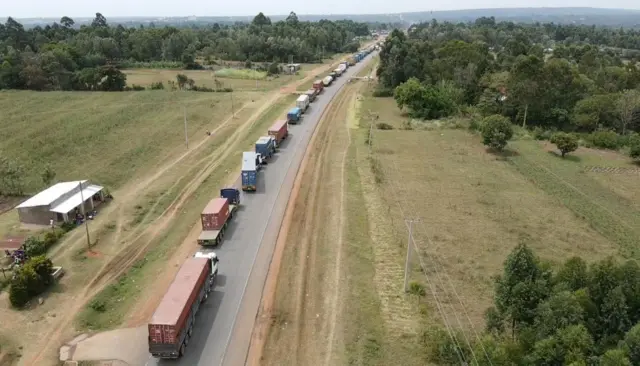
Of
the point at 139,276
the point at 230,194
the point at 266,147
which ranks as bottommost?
the point at 139,276

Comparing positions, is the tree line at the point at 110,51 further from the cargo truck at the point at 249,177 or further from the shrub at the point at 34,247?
the shrub at the point at 34,247

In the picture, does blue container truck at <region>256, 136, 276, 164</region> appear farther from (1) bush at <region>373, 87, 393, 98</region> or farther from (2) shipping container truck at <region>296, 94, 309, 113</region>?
(1) bush at <region>373, 87, 393, 98</region>

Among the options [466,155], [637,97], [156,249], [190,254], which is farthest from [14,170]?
[637,97]

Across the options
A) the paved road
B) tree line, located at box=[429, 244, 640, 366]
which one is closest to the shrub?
the paved road

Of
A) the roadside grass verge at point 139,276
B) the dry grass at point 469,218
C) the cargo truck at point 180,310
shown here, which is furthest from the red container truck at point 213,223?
the dry grass at point 469,218

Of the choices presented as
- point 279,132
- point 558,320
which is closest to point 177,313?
point 558,320

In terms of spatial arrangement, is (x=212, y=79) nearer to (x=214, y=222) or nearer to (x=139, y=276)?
(x=214, y=222)
